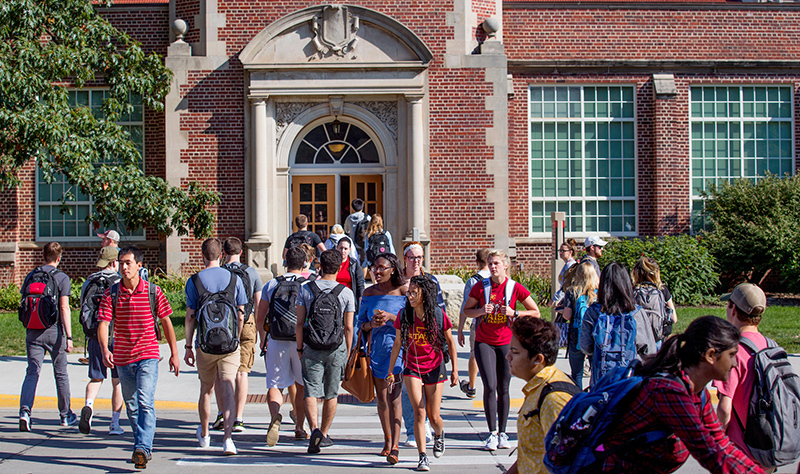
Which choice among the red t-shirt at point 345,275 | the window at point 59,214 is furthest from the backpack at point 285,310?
the window at point 59,214

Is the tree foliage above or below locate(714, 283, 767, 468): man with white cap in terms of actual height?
above

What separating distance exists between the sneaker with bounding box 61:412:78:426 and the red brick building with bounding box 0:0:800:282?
853cm

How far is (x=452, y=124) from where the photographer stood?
55.3 ft

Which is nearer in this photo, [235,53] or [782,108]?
[235,53]

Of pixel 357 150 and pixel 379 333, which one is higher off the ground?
pixel 357 150

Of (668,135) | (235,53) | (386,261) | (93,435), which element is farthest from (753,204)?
(93,435)

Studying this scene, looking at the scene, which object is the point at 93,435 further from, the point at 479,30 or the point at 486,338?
the point at 479,30

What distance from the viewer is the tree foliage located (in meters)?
16.6

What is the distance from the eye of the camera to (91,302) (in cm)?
786

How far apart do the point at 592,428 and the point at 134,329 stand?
15.2ft

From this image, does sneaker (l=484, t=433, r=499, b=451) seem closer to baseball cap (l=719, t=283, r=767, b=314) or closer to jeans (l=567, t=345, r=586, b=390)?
jeans (l=567, t=345, r=586, b=390)

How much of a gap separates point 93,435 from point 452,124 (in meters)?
11.0

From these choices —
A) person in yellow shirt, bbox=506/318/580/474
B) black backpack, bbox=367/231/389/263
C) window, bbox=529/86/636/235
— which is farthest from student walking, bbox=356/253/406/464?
window, bbox=529/86/636/235

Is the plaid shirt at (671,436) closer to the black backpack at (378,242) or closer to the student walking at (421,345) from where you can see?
the student walking at (421,345)
